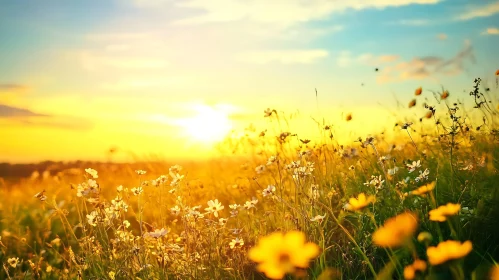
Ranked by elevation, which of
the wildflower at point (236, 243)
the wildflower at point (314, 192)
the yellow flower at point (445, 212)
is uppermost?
the yellow flower at point (445, 212)

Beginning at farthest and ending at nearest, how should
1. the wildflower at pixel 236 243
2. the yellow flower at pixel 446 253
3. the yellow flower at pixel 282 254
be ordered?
1. the wildflower at pixel 236 243
2. the yellow flower at pixel 446 253
3. the yellow flower at pixel 282 254

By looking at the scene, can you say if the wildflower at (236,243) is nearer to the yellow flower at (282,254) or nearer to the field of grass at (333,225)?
the field of grass at (333,225)

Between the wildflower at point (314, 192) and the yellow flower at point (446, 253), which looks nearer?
the yellow flower at point (446, 253)

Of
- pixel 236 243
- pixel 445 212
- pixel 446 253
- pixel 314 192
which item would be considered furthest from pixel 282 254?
pixel 314 192

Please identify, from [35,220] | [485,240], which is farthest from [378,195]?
[35,220]

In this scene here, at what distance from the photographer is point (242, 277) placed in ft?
9.69

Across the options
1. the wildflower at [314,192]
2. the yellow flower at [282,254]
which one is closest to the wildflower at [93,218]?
the wildflower at [314,192]

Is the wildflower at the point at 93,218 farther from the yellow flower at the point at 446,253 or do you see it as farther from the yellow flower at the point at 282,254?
the yellow flower at the point at 446,253

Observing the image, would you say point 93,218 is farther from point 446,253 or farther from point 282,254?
point 446,253

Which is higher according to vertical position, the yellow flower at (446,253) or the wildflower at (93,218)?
the yellow flower at (446,253)

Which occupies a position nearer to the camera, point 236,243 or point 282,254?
point 282,254

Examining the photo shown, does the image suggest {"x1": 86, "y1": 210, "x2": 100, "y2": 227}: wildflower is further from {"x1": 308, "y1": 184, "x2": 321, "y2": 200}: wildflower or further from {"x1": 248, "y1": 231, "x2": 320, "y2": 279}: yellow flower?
{"x1": 248, "y1": 231, "x2": 320, "y2": 279}: yellow flower

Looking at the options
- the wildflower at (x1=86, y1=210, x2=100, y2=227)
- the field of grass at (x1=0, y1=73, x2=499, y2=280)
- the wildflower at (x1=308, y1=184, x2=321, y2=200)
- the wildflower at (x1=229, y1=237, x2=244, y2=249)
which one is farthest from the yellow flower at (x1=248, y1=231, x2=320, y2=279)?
the wildflower at (x1=86, y1=210, x2=100, y2=227)

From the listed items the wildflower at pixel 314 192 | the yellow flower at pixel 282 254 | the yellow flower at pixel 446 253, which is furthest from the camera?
the wildflower at pixel 314 192
